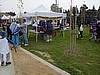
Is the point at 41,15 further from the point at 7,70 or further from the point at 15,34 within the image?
the point at 7,70

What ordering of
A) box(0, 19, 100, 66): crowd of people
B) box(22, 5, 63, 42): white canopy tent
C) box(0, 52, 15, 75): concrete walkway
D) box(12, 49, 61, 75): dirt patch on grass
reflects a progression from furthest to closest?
1. box(22, 5, 63, 42): white canopy tent
2. box(0, 19, 100, 66): crowd of people
3. box(0, 52, 15, 75): concrete walkway
4. box(12, 49, 61, 75): dirt patch on grass

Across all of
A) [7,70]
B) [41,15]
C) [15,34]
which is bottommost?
[7,70]

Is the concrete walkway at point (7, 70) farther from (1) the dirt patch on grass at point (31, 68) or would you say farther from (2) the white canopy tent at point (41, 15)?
(2) the white canopy tent at point (41, 15)

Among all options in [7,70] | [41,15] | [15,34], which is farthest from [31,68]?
[41,15]

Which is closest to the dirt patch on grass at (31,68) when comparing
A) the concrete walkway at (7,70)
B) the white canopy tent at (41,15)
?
the concrete walkway at (7,70)

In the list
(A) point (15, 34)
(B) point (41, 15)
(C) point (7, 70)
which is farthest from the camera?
(B) point (41, 15)

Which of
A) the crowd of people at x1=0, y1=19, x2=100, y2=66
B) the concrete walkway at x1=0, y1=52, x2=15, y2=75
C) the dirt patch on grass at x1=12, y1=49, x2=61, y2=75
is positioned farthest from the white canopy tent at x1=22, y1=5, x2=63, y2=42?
the concrete walkway at x1=0, y1=52, x2=15, y2=75

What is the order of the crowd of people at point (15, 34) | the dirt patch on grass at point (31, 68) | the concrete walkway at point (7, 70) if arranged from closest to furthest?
the dirt patch on grass at point (31, 68) < the concrete walkway at point (7, 70) < the crowd of people at point (15, 34)

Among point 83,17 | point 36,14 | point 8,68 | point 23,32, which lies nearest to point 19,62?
point 8,68

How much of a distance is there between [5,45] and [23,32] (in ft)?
21.6

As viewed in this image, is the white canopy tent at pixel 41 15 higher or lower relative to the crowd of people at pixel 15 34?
higher

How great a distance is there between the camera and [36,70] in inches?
336

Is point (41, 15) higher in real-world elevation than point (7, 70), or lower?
higher

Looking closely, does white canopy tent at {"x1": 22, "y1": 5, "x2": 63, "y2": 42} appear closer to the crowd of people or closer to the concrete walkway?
the crowd of people
